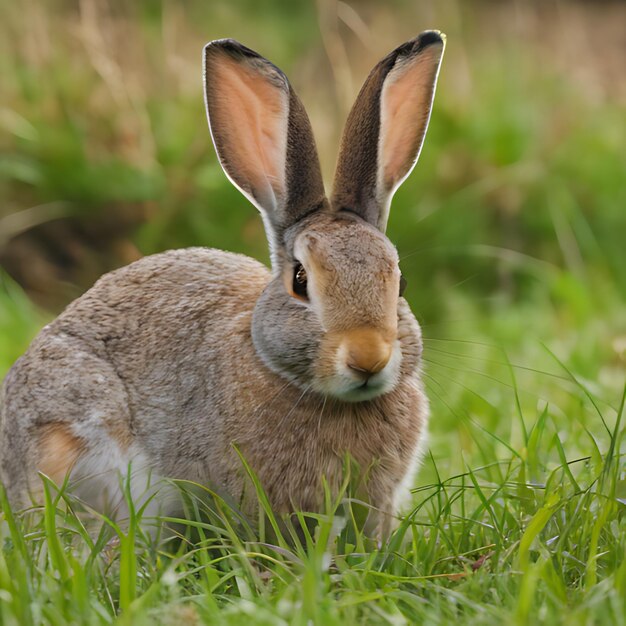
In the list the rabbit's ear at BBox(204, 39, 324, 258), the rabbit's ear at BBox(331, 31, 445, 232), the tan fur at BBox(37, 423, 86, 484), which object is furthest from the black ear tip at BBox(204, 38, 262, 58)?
the tan fur at BBox(37, 423, 86, 484)

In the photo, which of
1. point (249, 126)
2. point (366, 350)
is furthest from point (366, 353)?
point (249, 126)

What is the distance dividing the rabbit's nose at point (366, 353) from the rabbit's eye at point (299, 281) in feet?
1.12

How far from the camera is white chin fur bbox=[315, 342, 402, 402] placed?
342 centimetres

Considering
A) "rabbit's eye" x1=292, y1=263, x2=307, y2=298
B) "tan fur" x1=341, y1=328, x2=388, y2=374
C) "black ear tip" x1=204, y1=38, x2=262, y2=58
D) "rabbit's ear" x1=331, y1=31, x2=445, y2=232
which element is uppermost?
"black ear tip" x1=204, y1=38, x2=262, y2=58

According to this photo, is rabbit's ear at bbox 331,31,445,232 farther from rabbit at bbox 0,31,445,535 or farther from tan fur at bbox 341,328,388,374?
tan fur at bbox 341,328,388,374

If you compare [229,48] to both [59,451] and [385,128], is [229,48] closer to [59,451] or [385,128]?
[385,128]

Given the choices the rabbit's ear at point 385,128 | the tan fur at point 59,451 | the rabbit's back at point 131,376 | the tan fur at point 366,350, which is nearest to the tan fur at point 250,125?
the rabbit's ear at point 385,128

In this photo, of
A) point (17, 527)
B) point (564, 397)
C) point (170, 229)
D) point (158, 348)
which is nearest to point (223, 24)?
point (170, 229)

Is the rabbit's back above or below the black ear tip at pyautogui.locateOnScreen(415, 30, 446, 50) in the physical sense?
below

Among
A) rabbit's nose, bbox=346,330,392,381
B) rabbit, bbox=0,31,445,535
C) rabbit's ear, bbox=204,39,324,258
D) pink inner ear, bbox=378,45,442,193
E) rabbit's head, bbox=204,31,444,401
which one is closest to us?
rabbit's nose, bbox=346,330,392,381

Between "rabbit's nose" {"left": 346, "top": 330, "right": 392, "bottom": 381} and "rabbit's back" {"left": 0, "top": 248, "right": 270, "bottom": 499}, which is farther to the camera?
"rabbit's back" {"left": 0, "top": 248, "right": 270, "bottom": 499}

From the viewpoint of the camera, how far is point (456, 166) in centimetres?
764

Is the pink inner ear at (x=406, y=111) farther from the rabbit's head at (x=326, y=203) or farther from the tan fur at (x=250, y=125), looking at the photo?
the tan fur at (x=250, y=125)

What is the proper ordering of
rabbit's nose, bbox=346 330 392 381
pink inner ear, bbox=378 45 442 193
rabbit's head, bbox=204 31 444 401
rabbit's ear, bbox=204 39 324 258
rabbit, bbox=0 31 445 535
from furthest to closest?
pink inner ear, bbox=378 45 442 193 < rabbit's ear, bbox=204 39 324 258 < rabbit, bbox=0 31 445 535 < rabbit's head, bbox=204 31 444 401 < rabbit's nose, bbox=346 330 392 381
